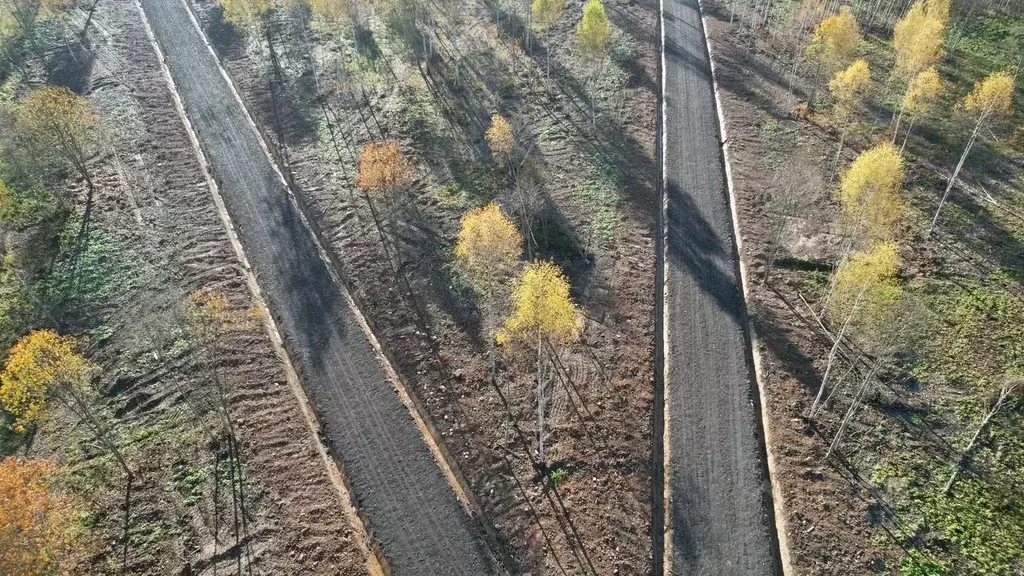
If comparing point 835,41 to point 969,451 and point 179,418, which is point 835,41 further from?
point 179,418

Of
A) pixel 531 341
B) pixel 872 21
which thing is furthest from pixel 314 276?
pixel 872 21

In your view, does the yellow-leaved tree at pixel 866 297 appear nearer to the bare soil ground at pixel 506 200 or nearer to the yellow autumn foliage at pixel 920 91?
the bare soil ground at pixel 506 200

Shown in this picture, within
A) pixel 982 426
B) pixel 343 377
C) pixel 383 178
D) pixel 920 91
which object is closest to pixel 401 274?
pixel 383 178

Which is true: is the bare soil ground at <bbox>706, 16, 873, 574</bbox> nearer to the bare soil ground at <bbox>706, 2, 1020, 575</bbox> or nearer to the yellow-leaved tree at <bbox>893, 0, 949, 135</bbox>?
the bare soil ground at <bbox>706, 2, 1020, 575</bbox>

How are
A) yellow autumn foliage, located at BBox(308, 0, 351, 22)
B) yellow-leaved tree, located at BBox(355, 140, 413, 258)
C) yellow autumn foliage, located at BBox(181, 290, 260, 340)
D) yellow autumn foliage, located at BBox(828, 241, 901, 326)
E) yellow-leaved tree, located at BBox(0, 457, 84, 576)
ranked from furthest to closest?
yellow autumn foliage, located at BBox(308, 0, 351, 22) < yellow-leaved tree, located at BBox(355, 140, 413, 258) < yellow autumn foliage, located at BBox(181, 290, 260, 340) < yellow autumn foliage, located at BBox(828, 241, 901, 326) < yellow-leaved tree, located at BBox(0, 457, 84, 576)

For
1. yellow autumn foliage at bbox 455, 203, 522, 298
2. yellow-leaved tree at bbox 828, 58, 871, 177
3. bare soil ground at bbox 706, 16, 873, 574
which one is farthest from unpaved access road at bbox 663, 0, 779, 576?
yellow autumn foliage at bbox 455, 203, 522, 298

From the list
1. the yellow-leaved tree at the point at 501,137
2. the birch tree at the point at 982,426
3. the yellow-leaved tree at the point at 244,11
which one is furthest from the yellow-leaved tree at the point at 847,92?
the yellow-leaved tree at the point at 244,11
